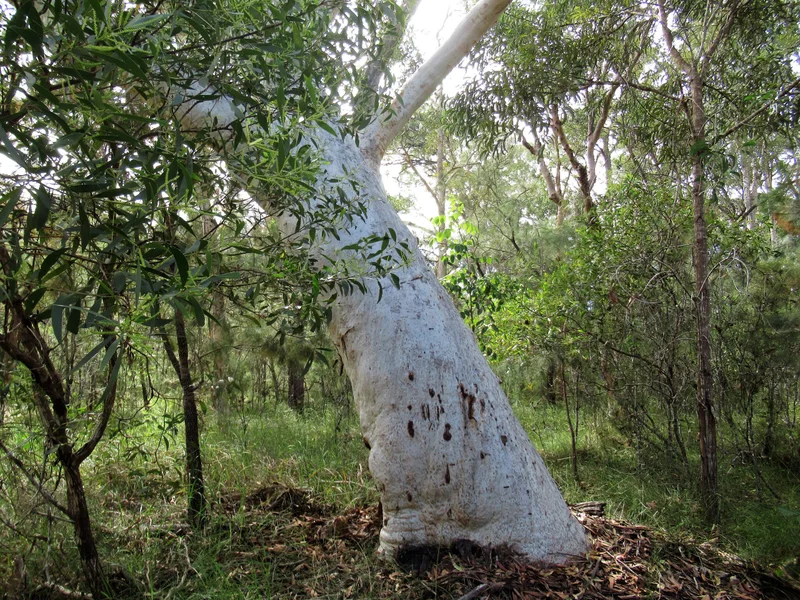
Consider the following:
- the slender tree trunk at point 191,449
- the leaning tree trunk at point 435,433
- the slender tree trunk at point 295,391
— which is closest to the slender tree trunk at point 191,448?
the slender tree trunk at point 191,449

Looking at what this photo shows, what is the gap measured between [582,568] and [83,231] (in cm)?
252

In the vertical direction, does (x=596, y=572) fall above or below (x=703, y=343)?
below

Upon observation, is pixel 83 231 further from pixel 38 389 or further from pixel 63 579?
pixel 63 579

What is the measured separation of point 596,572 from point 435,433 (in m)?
0.96

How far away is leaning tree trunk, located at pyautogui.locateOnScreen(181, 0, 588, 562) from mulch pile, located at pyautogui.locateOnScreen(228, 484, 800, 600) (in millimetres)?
89

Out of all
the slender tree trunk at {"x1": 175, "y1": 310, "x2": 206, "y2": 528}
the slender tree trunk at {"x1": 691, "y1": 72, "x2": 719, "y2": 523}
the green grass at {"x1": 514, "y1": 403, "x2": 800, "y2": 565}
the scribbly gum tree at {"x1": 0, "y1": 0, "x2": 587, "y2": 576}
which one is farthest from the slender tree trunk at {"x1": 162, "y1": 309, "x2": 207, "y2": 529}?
the slender tree trunk at {"x1": 691, "y1": 72, "x2": 719, "y2": 523}

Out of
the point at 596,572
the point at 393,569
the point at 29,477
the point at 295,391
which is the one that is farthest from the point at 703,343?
the point at 295,391

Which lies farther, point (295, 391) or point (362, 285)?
point (295, 391)

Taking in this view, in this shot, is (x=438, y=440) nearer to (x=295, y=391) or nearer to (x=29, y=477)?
(x=29, y=477)

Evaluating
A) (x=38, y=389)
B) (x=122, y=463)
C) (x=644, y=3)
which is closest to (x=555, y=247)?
(x=644, y=3)

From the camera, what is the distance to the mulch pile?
243cm

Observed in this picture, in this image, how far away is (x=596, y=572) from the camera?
2.58 meters

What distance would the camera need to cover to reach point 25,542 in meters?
2.44

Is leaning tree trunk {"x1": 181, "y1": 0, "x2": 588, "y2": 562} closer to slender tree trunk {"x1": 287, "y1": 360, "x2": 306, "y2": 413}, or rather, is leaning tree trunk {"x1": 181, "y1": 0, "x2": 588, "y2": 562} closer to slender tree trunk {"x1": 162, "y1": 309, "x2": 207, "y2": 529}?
slender tree trunk {"x1": 162, "y1": 309, "x2": 207, "y2": 529}
